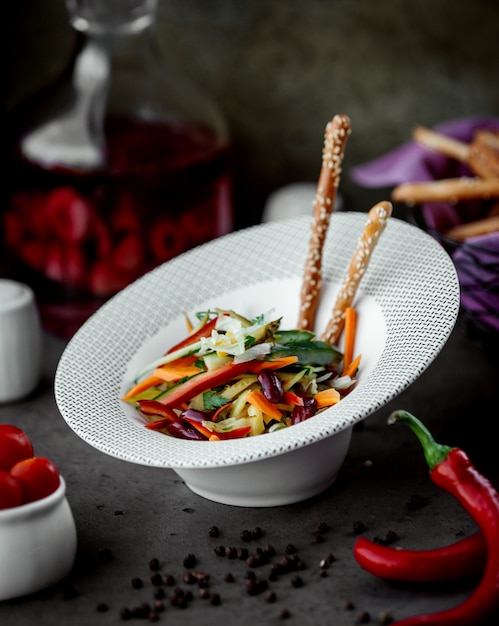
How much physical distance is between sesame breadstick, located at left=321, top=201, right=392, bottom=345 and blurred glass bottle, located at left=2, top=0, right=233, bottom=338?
1.65 ft

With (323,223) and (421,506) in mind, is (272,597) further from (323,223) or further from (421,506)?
(323,223)

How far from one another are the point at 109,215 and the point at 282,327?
450 mm

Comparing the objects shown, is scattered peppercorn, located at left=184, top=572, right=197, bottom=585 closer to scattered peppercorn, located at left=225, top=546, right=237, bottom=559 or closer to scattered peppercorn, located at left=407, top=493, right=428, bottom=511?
scattered peppercorn, located at left=225, top=546, right=237, bottom=559

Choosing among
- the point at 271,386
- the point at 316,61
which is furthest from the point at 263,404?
the point at 316,61

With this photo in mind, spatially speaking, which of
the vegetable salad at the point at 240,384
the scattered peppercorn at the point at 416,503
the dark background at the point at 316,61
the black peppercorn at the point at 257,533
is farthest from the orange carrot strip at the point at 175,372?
the dark background at the point at 316,61

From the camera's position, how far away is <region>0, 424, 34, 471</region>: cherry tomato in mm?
992

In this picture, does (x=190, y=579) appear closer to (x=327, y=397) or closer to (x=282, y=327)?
(x=327, y=397)

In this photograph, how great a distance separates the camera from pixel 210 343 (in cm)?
110

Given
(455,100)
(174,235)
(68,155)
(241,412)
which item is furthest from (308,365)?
(455,100)

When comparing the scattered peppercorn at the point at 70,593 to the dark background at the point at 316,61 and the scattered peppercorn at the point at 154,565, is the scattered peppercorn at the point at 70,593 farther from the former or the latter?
the dark background at the point at 316,61

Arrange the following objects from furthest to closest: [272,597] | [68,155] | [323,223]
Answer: [68,155] → [323,223] → [272,597]

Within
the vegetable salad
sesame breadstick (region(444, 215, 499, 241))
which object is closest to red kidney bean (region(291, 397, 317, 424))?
the vegetable salad

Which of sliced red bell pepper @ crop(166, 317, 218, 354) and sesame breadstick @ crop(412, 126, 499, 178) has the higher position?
sesame breadstick @ crop(412, 126, 499, 178)

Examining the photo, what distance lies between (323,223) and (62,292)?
603 mm
